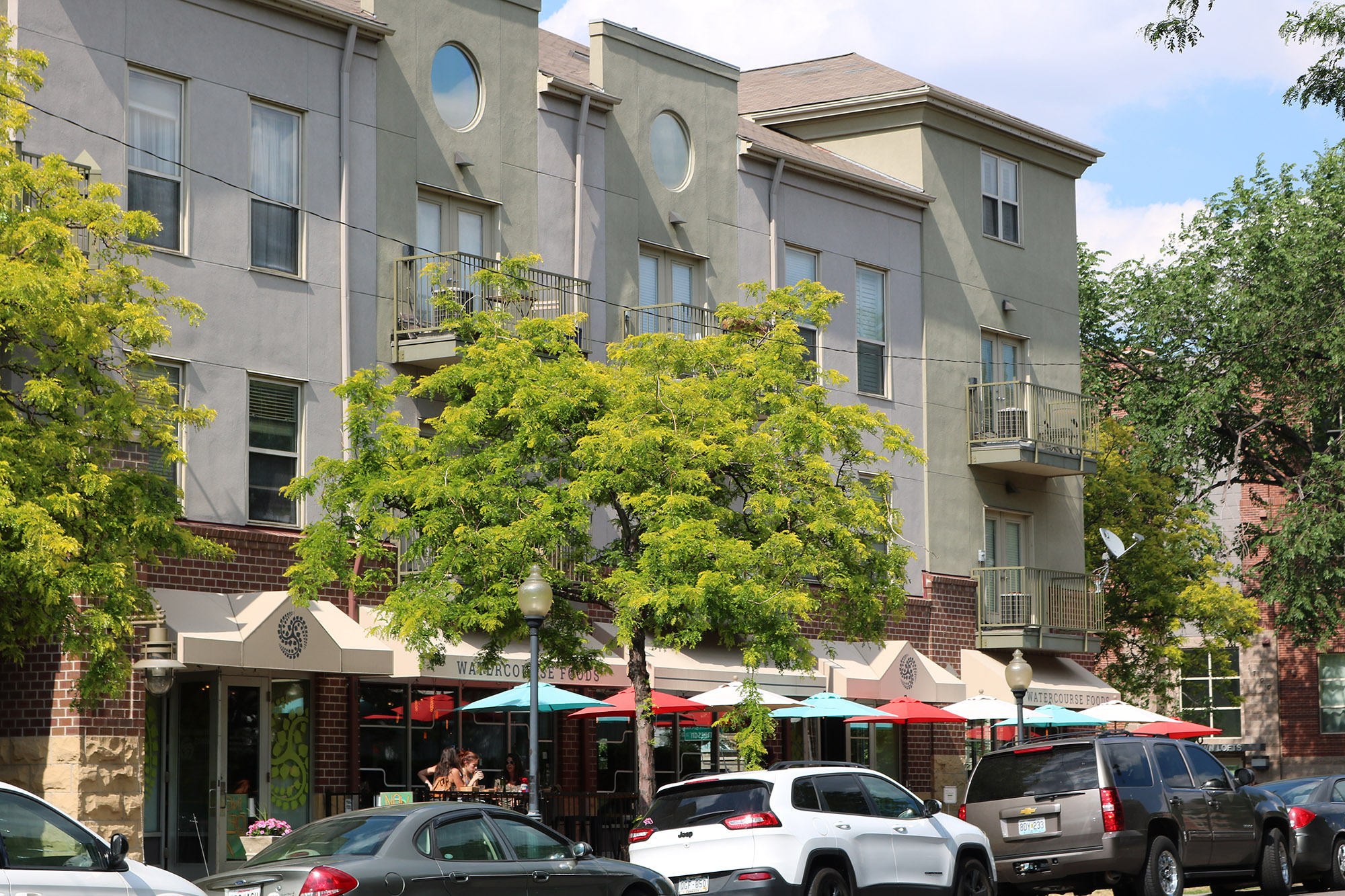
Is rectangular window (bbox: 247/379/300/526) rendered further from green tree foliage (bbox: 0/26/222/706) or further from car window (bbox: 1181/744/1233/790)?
car window (bbox: 1181/744/1233/790)

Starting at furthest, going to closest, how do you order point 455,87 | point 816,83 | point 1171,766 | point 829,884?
1. point 816,83
2. point 455,87
3. point 1171,766
4. point 829,884

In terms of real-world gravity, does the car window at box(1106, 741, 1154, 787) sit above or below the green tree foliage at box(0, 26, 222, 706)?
below

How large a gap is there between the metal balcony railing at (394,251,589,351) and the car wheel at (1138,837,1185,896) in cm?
1071

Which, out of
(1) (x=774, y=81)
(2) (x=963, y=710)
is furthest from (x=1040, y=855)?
(1) (x=774, y=81)

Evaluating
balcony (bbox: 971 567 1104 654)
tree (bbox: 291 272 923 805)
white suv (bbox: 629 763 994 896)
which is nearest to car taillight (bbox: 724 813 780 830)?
white suv (bbox: 629 763 994 896)

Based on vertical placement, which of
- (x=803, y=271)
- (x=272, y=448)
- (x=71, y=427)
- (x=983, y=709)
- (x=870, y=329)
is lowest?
(x=983, y=709)

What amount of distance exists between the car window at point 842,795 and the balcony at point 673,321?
41.7ft

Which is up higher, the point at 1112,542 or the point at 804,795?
the point at 1112,542

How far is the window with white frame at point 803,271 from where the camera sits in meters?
30.8

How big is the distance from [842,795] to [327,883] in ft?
17.7

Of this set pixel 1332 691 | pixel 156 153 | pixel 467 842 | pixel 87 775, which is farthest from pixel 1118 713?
pixel 467 842

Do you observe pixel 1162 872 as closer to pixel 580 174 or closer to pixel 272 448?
pixel 272 448

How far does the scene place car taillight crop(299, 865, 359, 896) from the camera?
1180 cm

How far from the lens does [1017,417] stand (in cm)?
3409
